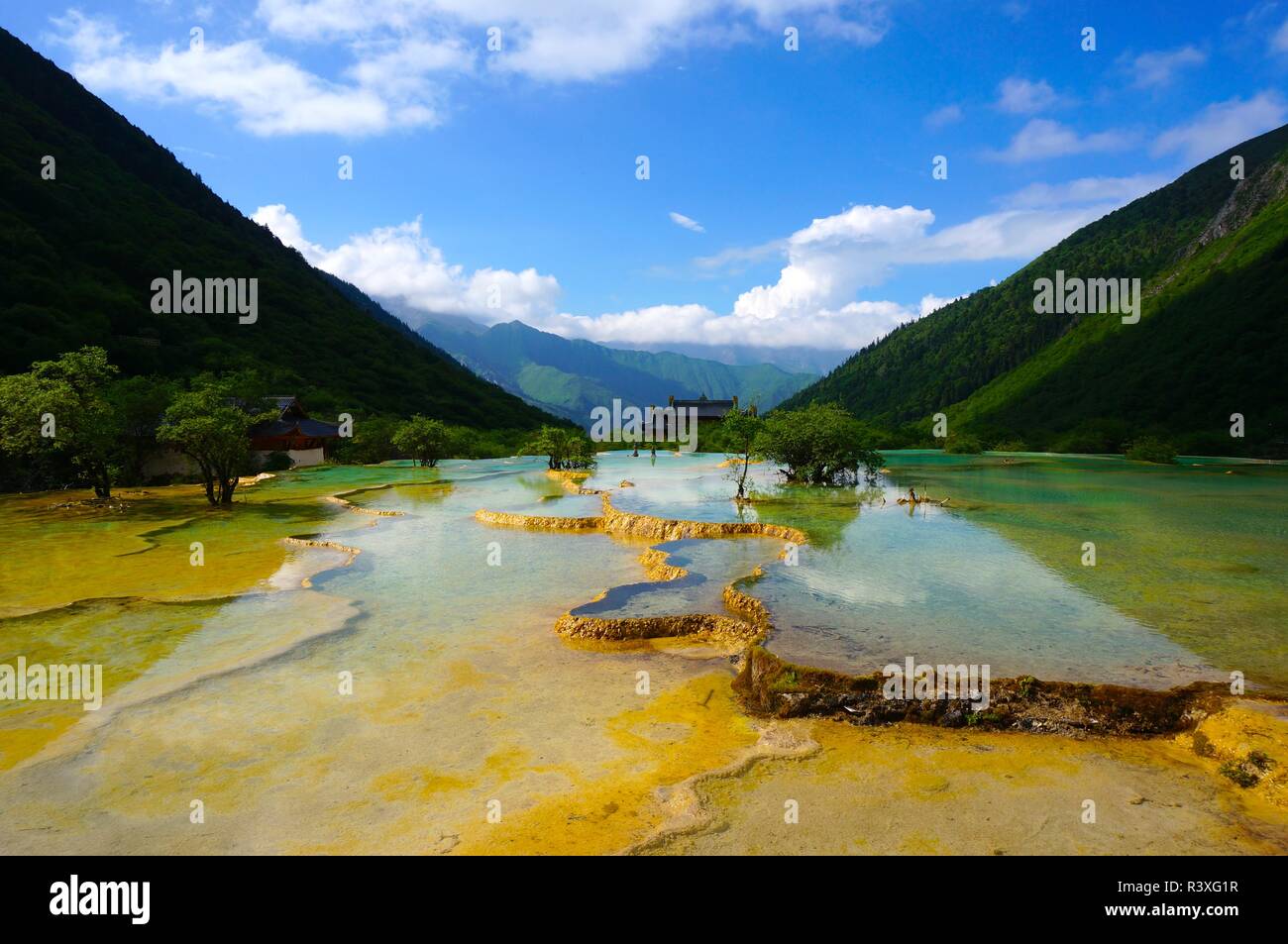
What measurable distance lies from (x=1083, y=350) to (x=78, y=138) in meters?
216

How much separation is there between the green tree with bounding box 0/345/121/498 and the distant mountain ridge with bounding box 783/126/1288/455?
105 m

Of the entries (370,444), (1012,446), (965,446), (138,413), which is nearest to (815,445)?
(138,413)

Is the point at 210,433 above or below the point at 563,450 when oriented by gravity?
above

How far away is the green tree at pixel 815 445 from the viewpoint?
147 ft

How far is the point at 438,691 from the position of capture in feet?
38.1

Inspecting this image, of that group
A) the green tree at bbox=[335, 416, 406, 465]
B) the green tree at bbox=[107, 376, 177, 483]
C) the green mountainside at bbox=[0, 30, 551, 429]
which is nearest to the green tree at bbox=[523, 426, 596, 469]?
the green tree at bbox=[335, 416, 406, 465]

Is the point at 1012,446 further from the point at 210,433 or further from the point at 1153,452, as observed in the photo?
the point at 210,433

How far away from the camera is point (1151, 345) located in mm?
108375

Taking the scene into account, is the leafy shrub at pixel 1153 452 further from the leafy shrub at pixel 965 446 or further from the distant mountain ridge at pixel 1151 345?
the leafy shrub at pixel 965 446

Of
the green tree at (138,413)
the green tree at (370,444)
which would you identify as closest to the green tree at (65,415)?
the green tree at (138,413)

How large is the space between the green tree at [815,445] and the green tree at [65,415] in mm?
41223

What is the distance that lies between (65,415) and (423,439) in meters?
35.1

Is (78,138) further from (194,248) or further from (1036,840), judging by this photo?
(1036,840)
